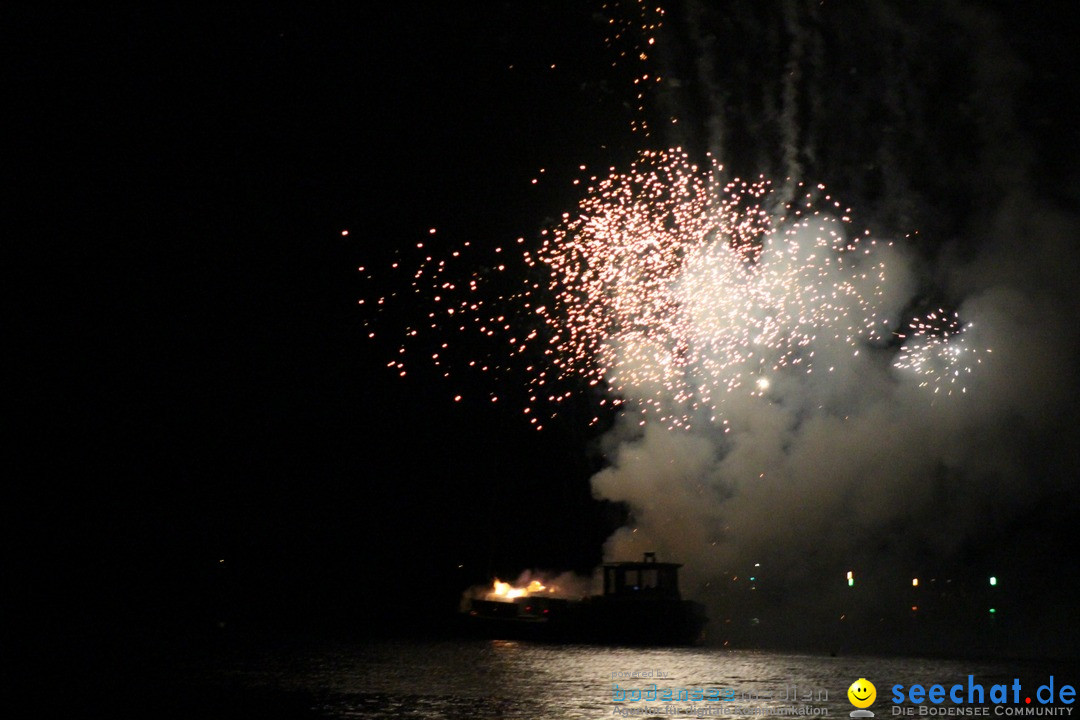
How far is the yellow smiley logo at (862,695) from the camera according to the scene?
18.0m

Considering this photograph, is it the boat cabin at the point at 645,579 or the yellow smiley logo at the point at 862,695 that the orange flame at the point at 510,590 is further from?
the yellow smiley logo at the point at 862,695

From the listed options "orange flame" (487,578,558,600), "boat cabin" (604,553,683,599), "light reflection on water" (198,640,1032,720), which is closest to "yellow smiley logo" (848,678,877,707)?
"light reflection on water" (198,640,1032,720)

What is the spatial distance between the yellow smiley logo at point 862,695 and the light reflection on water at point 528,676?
9.9 inches

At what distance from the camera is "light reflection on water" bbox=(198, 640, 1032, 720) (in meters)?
16.3

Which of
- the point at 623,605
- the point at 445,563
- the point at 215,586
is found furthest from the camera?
the point at 445,563

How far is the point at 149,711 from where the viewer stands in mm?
14914

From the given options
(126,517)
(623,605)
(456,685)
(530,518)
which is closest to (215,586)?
(126,517)

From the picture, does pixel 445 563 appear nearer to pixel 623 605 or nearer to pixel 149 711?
pixel 623 605

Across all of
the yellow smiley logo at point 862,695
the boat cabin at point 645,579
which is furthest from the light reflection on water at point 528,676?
the boat cabin at point 645,579

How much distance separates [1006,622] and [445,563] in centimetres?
3181

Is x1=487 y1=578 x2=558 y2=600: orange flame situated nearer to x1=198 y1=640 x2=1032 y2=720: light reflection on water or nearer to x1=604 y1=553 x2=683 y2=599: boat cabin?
x1=604 y1=553 x2=683 y2=599: boat cabin

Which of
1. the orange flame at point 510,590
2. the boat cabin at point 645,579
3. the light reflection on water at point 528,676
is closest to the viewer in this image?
the light reflection on water at point 528,676

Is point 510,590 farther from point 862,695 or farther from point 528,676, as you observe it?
point 862,695

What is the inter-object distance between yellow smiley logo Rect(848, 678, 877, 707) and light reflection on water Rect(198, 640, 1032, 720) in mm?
252
